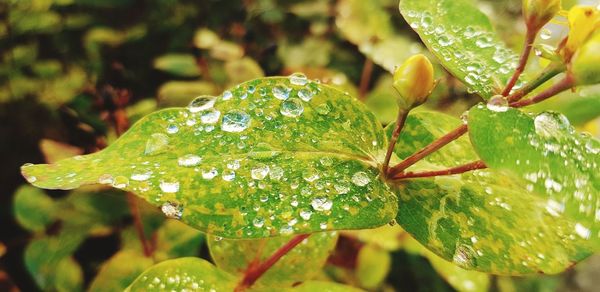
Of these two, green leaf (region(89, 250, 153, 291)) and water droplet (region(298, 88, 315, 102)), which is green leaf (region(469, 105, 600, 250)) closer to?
water droplet (region(298, 88, 315, 102))

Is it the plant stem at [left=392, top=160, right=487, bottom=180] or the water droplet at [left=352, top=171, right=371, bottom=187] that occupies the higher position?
the water droplet at [left=352, top=171, right=371, bottom=187]

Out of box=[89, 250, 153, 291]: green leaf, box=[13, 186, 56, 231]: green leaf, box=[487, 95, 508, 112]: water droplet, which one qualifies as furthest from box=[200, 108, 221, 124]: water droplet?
box=[13, 186, 56, 231]: green leaf

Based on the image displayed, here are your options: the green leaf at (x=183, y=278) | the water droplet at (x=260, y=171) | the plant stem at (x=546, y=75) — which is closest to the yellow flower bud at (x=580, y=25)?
the plant stem at (x=546, y=75)

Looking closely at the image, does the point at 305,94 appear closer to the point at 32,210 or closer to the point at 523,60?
the point at 523,60

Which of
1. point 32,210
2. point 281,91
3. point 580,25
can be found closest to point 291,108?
point 281,91

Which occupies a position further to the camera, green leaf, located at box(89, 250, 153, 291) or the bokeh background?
the bokeh background

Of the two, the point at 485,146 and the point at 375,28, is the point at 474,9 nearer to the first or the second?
the point at 485,146

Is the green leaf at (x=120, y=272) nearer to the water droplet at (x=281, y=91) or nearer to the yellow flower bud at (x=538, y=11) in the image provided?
the water droplet at (x=281, y=91)
